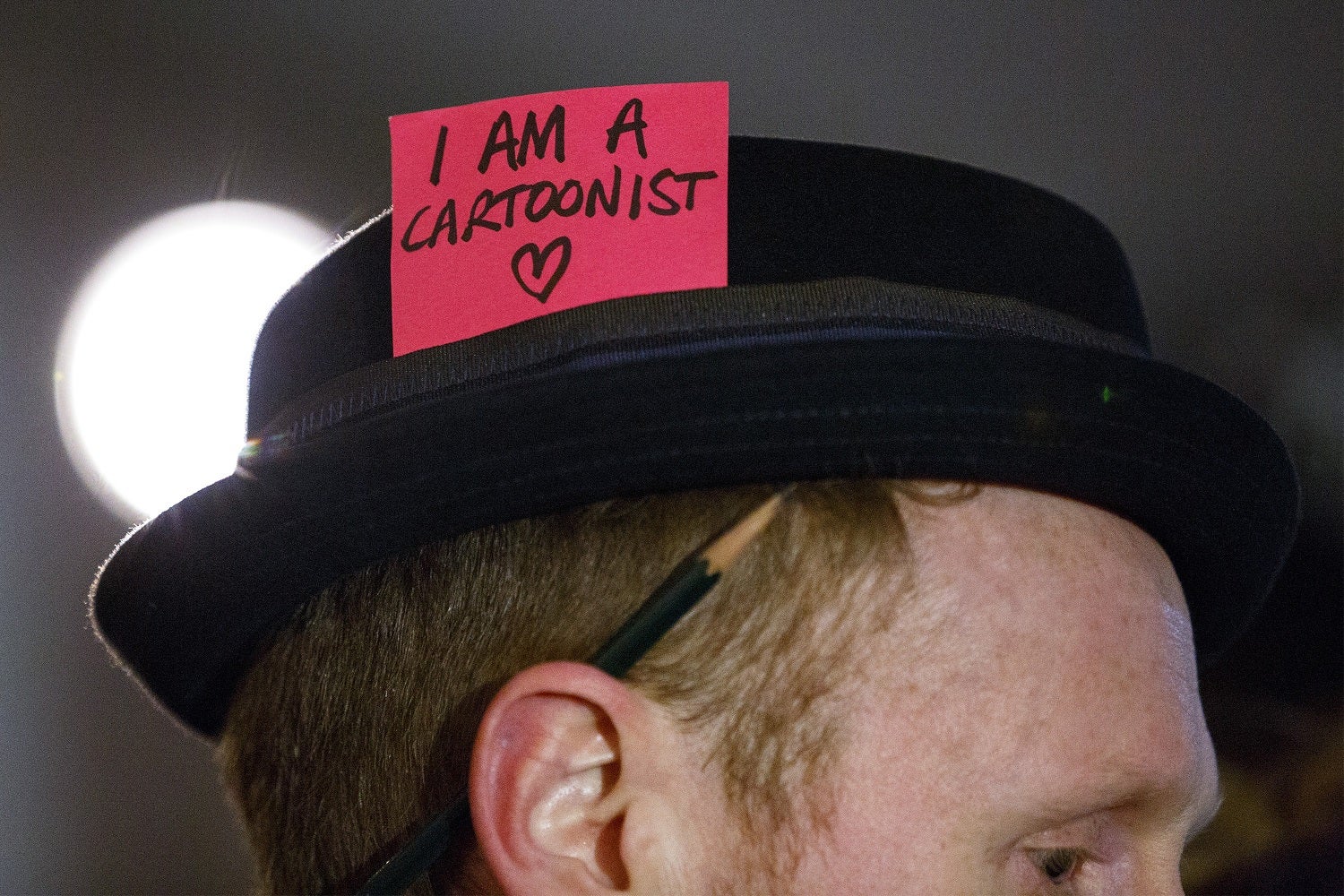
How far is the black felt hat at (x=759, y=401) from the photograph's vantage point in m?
0.70

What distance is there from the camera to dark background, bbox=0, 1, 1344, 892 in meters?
Result: 2.23

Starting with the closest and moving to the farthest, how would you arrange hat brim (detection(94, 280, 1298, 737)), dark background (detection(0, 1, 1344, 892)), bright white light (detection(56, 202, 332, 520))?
1. hat brim (detection(94, 280, 1298, 737))
2. dark background (detection(0, 1, 1344, 892))
3. bright white light (detection(56, 202, 332, 520))

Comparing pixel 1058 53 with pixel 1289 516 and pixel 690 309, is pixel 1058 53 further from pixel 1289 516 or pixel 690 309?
pixel 690 309

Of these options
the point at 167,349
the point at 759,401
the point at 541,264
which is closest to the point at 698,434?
the point at 759,401

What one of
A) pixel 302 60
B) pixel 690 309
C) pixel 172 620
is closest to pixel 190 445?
pixel 302 60

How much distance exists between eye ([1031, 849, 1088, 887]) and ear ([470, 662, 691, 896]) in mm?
232

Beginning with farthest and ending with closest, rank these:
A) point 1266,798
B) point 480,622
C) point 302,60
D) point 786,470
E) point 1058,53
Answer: point 302,60, point 1058,53, point 1266,798, point 480,622, point 786,470

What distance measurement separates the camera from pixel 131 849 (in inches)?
101

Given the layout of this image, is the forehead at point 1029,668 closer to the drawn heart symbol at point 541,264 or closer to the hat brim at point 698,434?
the hat brim at point 698,434

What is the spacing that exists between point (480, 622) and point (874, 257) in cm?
36

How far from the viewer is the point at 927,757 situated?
2.38 feet

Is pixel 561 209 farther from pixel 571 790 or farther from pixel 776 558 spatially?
pixel 571 790

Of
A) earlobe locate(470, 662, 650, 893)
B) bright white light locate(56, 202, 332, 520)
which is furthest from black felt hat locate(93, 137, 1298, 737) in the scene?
bright white light locate(56, 202, 332, 520)

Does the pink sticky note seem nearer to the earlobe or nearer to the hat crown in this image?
the hat crown
